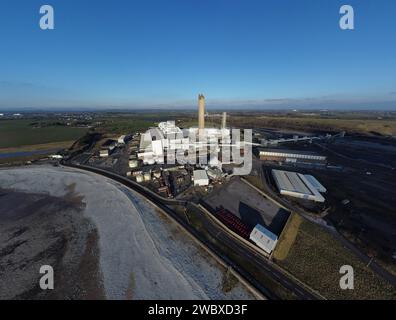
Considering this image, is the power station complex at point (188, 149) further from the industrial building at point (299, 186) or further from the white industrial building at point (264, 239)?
the white industrial building at point (264, 239)

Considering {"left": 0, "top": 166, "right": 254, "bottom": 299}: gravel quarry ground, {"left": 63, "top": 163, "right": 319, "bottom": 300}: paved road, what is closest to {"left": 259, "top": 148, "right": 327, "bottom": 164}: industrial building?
{"left": 63, "top": 163, "right": 319, "bottom": 300}: paved road

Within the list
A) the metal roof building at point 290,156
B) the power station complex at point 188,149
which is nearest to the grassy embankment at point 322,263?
the power station complex at point 188,149

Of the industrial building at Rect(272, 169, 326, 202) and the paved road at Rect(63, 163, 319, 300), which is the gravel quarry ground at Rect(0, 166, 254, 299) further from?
the industrial building at Rect(272, 169, 326, 202)

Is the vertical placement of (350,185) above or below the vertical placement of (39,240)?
above
